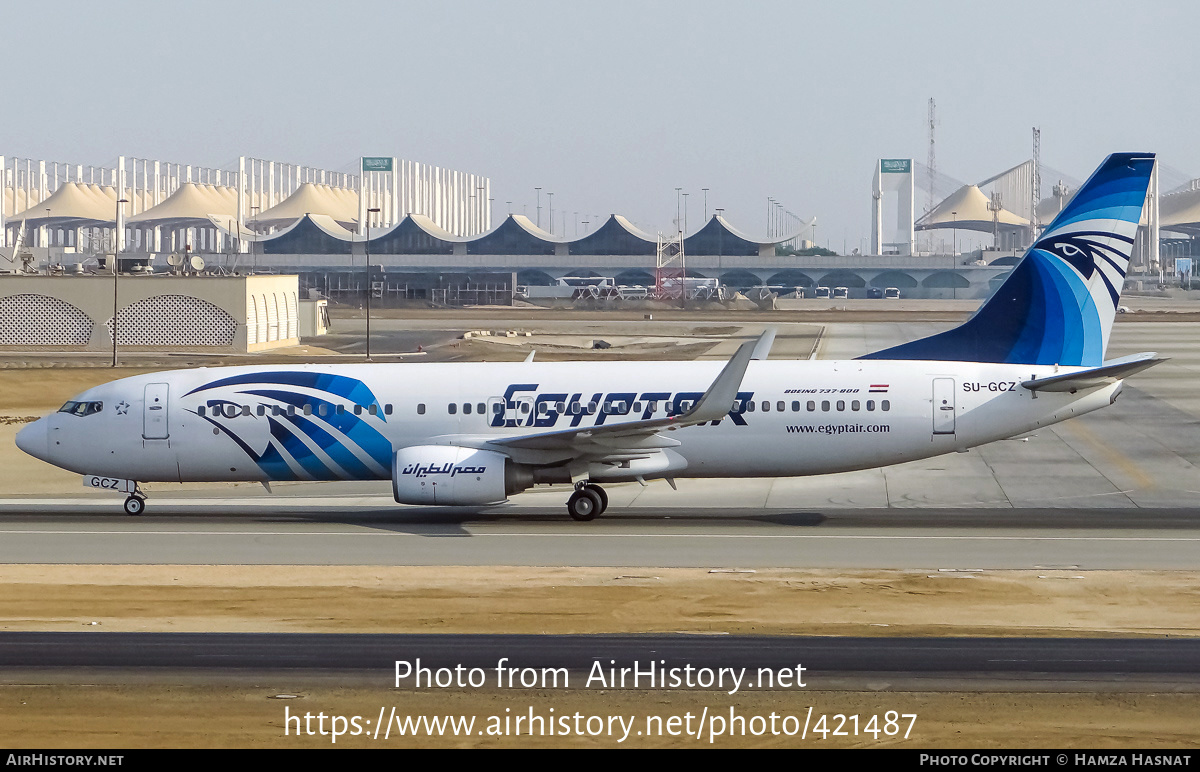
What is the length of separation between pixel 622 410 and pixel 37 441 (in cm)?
1436

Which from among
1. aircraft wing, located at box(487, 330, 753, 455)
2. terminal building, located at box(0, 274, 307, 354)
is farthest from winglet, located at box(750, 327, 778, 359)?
terminal building, located at box(0, 274, 307, 354)

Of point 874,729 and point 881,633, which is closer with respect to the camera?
→ point 874,729

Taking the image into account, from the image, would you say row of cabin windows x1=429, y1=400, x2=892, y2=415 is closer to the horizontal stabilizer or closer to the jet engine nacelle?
the jet engine nacelle

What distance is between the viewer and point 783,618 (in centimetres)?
2170

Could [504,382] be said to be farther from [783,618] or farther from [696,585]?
[783,618]

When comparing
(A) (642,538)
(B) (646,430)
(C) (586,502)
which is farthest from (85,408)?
(A) (642,538)

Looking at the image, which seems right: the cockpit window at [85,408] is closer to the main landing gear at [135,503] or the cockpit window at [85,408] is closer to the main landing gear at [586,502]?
the main landing gear at [135,503]

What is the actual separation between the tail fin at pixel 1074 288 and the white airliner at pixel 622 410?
1.9 inches

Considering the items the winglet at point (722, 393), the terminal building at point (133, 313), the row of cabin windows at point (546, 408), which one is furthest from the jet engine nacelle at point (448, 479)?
the terminal building at point (133, 313)

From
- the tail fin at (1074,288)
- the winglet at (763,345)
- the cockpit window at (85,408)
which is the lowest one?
the cockpit window at (85,408)

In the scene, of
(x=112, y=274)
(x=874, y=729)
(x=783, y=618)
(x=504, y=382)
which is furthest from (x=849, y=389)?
(x=112, y=274)

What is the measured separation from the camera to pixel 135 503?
110 feet

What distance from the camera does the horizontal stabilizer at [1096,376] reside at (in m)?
29.7
